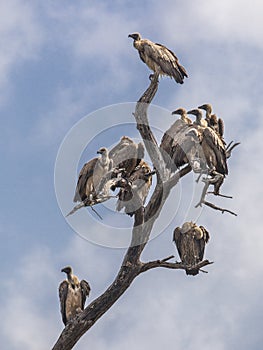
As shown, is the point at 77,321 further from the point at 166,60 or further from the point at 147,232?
the point at 166,60

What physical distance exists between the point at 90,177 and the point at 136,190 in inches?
44.0

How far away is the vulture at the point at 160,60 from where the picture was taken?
74.8ft

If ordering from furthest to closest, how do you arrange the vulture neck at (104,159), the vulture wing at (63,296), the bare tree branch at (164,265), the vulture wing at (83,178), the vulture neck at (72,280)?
the vulture neck at (72,280)
the vulture neck at (104,159)
the vulture wing at (63,296)
the vulture wing at (83,178)
the bare tree branch at (164,265)

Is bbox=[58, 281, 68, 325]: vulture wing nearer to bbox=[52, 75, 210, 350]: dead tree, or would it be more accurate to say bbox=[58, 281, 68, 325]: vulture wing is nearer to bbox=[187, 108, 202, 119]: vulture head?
bbox=[52, 75, 210, 350]: dead tree

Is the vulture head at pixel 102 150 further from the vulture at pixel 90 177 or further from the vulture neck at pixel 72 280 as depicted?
the vulture neck at pixel 72 280

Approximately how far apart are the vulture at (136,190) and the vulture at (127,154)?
0.50ft

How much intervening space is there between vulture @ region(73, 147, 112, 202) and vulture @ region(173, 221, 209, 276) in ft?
6.93

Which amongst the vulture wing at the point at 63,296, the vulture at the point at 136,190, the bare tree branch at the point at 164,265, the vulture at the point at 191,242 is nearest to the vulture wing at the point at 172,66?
the vulture at the point at 136,190

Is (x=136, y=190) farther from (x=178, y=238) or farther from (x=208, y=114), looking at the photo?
(x=208, y=114)

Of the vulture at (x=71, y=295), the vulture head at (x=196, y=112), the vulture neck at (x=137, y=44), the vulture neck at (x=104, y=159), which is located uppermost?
the vulture neck at (x=137, y=44)

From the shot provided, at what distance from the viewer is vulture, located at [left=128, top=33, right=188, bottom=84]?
74.8 feet

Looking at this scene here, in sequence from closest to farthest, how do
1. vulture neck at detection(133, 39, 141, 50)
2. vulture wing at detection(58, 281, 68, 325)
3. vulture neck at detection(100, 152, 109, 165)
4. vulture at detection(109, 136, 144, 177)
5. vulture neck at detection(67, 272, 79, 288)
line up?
vulture wing at detection(58, 281, 68, 325)
vulture at detection(109, 136, 144, 177)
vulture neck at detection(100, 152, 109, 165)
vulture neck at detection(133, 39, 141, 50)
vulture neck at detection(67, 272, 79, 288)

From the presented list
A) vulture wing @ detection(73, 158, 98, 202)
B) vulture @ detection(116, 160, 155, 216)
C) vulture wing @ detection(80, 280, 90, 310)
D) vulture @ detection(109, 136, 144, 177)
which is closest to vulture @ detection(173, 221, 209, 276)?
vulture @ detection(116, 160, 155, 216)

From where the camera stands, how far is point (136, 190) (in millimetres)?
22391
